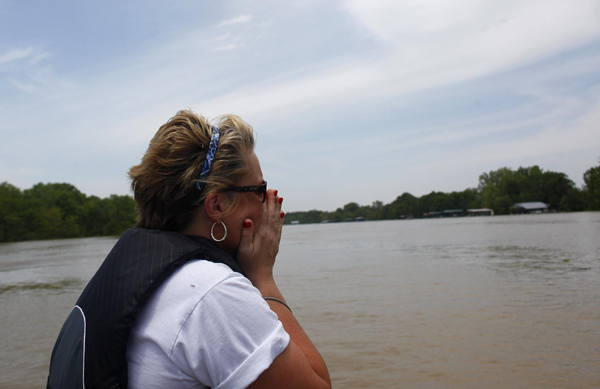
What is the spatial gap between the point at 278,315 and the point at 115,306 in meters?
0.54

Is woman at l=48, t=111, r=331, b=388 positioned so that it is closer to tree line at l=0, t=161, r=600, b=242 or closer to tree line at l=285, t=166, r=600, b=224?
tree line at l=0, t=161, r=600, b=242

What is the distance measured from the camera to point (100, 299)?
1.34 m

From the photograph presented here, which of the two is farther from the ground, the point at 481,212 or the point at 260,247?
the point at 481,212

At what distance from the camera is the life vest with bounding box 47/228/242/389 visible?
1274 millimetres

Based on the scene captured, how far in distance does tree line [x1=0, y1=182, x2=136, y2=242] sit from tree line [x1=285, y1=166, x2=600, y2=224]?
52.2 meters

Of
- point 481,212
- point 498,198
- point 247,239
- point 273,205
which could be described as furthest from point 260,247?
point 481,212

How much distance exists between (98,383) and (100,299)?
0.78 ft

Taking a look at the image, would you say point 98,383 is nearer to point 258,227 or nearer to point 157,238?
point 157,238

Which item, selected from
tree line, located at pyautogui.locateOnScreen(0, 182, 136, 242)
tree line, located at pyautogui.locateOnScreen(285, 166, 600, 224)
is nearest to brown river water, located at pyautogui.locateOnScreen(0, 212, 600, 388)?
tree line, located at pyautogui.locateOnScreen(0, 182, 136, 242)

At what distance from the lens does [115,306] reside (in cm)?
130

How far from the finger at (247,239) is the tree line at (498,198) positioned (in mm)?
99163

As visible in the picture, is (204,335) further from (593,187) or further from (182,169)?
(593,187)

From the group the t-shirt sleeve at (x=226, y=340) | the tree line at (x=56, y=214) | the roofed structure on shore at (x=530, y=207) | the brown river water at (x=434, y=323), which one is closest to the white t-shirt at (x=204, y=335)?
the t-shirt sleeve at (x=226, y=340)

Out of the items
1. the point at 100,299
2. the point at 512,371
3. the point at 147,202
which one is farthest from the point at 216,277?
the point at 512,371
